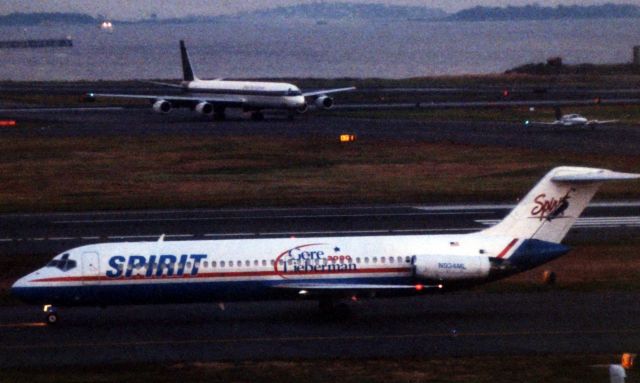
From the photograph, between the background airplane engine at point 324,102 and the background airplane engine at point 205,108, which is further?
the background airplane engine at point 324,102

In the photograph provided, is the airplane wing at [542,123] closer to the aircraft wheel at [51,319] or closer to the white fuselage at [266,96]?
the white fuselage at [266,96]

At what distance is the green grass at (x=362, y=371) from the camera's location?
23.3 metres

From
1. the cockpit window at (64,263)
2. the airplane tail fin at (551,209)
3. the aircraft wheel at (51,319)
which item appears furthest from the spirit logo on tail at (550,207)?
the aircraft wheel at (51,319)

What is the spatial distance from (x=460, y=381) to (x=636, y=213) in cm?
2695

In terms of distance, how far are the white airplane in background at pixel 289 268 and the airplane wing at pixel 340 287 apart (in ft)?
0.09

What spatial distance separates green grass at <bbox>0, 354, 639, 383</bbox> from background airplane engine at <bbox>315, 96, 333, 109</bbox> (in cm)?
7043

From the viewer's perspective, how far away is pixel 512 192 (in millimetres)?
52969

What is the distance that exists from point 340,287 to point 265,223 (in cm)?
1743

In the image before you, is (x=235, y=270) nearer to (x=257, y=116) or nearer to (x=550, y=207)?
(x=550, y=207)

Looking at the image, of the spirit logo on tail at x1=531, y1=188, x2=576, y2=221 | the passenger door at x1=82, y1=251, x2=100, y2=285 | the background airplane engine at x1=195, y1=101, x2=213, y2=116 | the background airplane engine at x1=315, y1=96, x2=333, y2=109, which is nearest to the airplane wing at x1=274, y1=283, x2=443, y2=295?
the spirit logo on tail at x1=531, y1=188, x2=576, y2=221

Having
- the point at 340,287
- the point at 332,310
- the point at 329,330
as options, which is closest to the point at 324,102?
the point at 332,310

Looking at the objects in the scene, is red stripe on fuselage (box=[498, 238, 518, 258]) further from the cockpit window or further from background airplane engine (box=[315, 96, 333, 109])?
background airplane engine (box=[315, 96, 333, 109])

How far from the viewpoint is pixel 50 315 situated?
2950cm

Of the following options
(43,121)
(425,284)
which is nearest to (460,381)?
(425,284)
